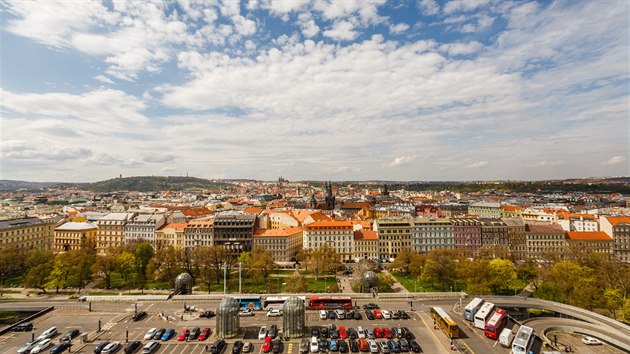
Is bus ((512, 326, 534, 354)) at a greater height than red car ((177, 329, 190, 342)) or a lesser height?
greater

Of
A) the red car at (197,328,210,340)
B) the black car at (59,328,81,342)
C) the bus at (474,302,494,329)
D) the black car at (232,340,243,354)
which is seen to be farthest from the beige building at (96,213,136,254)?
the bus at (474,302,494,329)

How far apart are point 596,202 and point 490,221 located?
126369 millimetres

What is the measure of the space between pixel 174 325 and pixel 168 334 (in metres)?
4.05

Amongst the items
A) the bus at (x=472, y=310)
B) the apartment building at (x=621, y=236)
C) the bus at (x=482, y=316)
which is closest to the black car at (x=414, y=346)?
the bus at (x=482, y=316)

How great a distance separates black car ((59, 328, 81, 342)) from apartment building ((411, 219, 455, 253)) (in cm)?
8088

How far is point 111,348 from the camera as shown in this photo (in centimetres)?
3941

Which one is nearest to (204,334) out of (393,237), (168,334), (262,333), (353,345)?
(168,334)

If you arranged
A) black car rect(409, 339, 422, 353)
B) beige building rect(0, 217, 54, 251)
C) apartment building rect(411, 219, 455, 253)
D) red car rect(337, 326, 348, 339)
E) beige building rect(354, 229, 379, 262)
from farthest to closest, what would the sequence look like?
beige building rect(354, 229, 379, 262)
apartment building rect(411, 219, 455, 253)
beige building rect(0, 217, 54, 251)
red car rect(337, 326, 348, 339)
black car rect(409, 339, 422, 353)

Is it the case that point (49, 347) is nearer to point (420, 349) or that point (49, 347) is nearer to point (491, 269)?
point (420, 349)

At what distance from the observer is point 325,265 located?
79000 mm

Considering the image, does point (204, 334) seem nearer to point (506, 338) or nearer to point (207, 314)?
point (207, 314)

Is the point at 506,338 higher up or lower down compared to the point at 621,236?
lower down

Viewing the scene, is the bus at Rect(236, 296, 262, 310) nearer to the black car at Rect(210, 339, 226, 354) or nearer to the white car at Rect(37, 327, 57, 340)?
the black car at Rect(210, 339, 226, 354)

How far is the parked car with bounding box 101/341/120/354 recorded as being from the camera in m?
38.8
